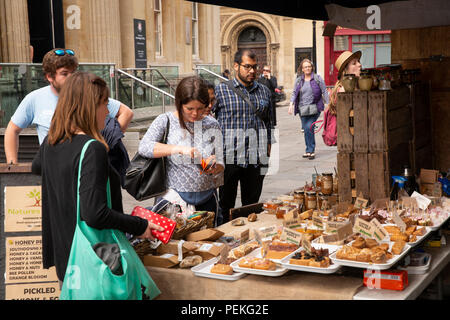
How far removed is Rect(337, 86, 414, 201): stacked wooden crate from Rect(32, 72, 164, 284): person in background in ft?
5.98

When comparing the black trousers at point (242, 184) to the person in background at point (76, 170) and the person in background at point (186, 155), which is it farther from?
the person in background at point (76, 170)

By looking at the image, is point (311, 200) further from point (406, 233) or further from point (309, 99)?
point (309, 99)

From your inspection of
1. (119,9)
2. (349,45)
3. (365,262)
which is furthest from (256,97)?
(349,45)

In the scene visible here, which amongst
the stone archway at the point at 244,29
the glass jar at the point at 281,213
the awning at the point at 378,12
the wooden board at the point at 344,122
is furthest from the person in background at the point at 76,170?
the stone archway at the point at 244,29

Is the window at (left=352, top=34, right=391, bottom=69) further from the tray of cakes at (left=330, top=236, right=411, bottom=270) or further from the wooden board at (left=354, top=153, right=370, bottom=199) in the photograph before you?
the tray of cakes at (left=330, top=236, right=411, bottom=270)

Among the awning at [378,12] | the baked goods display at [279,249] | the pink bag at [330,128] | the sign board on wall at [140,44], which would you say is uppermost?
the sign board on wall at [140,44]

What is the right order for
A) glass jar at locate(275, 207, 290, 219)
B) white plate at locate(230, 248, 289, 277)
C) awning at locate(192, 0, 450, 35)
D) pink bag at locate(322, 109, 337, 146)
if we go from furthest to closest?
1. pink bag at locate(322, 109, 337, 146)
2. awning at locate(192, 0, 450, 35)
3. glass jar at locate(275, 207, 290, 219)
4. white plate at locate(230, 248, 289, 277)

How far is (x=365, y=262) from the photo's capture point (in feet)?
9.32

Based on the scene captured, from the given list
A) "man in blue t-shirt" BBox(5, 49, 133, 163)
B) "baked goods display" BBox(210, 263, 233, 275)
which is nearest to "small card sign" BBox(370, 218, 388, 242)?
"baked goods display" BBox(210, 263, 233, 275)

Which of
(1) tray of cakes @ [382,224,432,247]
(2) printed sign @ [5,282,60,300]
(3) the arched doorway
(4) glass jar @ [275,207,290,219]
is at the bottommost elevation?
(2) printed sign @ [5,282,60,300]

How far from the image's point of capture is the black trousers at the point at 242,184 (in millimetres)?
5473

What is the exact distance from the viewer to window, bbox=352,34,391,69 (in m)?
26.4

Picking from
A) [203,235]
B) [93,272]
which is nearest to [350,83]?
[203,235]

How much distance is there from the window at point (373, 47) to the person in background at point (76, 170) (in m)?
24.2
